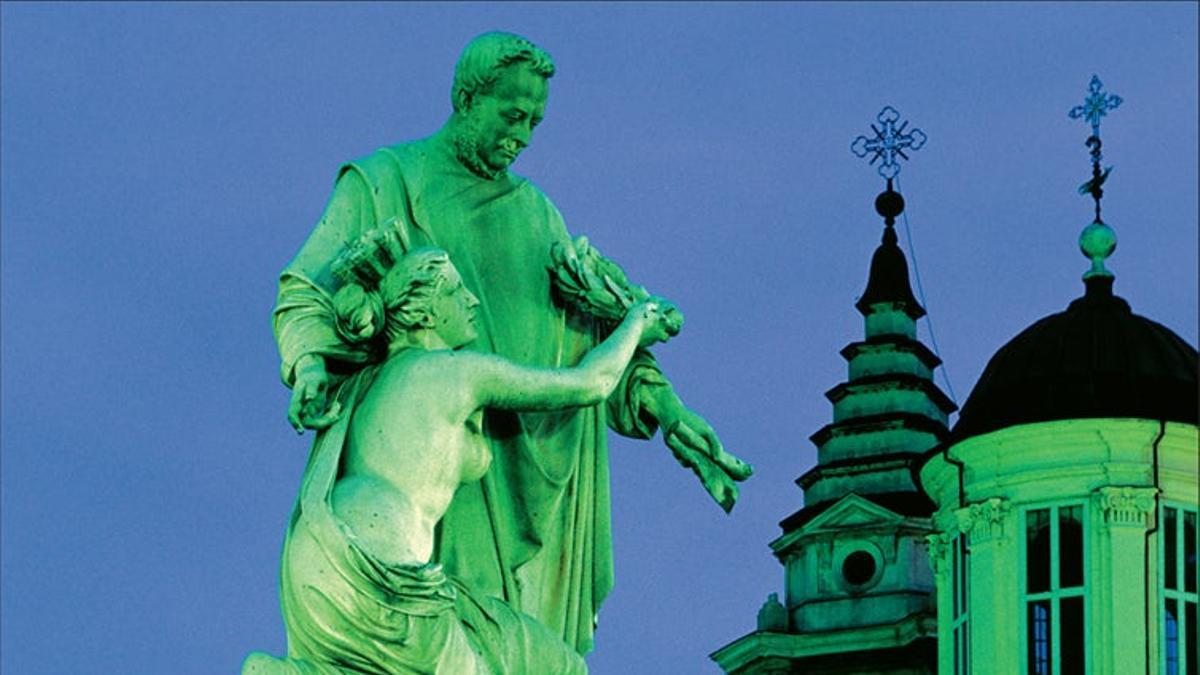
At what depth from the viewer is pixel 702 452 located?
62.3 feet

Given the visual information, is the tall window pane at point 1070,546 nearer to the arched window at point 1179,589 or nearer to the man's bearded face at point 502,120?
the arched window at point 1179,589

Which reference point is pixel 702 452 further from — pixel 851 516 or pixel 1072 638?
pixel 851 516

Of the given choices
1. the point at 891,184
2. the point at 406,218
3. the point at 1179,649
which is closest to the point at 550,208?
the point at 406,218

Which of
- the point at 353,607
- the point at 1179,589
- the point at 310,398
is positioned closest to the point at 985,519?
the point at 1179,589

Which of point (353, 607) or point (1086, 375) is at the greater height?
point (1086, 375)

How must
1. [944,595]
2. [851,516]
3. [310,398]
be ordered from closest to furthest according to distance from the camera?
[310,398] → [944,595] → [851,516]

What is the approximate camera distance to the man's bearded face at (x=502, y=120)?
18828 mm

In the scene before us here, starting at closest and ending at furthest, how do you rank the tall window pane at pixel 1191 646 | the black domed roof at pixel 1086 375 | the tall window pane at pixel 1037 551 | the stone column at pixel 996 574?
the tall window pane at pixel 1191 646 → the black domed roof at pixel 1086 375 → the tall window pane at pixel 1037 551 → the stone column at pixel 996 574

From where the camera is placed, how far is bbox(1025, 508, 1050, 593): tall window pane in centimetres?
6681

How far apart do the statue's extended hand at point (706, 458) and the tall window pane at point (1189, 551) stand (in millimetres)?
47642

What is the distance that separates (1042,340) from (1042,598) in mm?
4011

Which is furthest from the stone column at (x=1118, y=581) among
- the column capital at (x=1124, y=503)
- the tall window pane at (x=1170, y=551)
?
the tall window pane at (x=1170, y=551)

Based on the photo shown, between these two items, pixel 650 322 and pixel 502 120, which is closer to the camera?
pixel 502 120

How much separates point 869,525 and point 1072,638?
14.7 m
